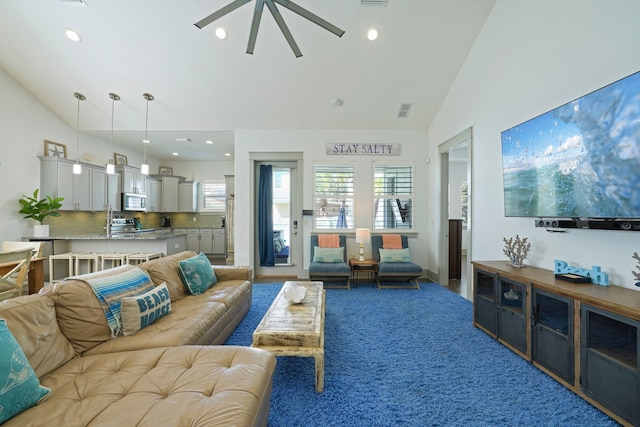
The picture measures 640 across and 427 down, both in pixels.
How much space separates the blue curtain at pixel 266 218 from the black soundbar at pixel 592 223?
4182mm

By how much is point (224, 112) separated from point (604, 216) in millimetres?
5169

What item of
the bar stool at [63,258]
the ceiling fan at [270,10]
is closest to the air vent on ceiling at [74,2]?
the ceiling fan at [270,10]

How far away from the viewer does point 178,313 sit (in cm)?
228

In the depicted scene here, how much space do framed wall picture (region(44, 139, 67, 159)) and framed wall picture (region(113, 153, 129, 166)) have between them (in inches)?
44.5

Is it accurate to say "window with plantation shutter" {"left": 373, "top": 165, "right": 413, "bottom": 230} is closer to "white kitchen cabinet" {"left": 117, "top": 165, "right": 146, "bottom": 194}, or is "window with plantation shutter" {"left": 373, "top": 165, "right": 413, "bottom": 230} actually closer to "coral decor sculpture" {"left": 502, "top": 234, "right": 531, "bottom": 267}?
"coral decor sculpture" {"left": 502, "top": 234, "right": 531, "bottom": 267}

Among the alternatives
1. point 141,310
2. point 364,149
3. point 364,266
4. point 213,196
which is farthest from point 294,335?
point 213,196

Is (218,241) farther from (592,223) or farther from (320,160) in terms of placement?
(592,223)

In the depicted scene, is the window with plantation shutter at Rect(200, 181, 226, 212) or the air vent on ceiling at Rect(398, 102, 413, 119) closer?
the air vent on ceiling at Rect(398, 102, 413, 119)

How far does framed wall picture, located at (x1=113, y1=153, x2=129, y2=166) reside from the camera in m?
6.37

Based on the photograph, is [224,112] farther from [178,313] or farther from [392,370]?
[392,370]

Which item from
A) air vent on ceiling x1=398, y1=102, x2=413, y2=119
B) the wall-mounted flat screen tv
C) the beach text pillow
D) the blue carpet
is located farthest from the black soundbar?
the beach text pillow

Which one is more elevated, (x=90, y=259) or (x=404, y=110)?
(x=404, y=110)

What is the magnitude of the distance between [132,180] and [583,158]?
7924 millimetres

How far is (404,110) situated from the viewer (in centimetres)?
485
